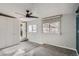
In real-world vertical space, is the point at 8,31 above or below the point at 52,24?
below

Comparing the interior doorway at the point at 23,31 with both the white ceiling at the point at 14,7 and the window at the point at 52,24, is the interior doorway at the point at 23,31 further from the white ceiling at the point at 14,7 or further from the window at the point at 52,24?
the window at the point at 52,24

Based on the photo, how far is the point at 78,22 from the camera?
6.85 feet

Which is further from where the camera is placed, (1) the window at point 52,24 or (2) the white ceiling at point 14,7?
(1) the window at point 52,24

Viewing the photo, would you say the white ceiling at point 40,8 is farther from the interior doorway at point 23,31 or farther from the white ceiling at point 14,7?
the interior doorway at point 23,31

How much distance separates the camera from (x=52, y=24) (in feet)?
6.98

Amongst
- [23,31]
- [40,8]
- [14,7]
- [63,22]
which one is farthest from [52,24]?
[14,7]

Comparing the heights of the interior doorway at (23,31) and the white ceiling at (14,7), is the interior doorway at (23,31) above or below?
below

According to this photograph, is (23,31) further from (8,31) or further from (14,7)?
(14,7)

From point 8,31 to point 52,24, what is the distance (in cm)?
97

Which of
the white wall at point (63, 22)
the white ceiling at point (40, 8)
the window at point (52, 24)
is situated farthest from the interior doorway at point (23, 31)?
the window at point (52, 24)

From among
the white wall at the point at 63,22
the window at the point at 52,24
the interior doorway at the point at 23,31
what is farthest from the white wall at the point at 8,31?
the window at the point at 52,24

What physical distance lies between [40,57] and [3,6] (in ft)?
4.45

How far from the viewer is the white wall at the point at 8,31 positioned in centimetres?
195

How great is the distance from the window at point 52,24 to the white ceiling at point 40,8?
4.4 inches
